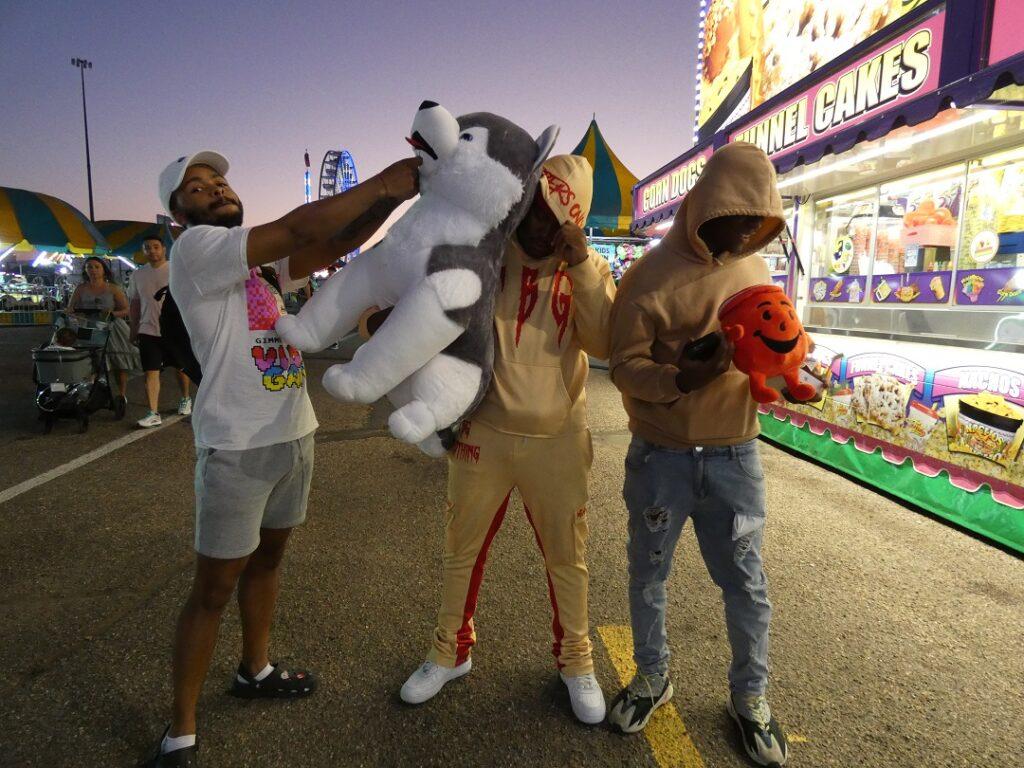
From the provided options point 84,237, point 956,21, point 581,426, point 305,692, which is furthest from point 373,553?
point 84,237

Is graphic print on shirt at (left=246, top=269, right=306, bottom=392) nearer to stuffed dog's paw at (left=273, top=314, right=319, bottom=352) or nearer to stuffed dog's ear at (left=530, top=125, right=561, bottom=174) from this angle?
stuffed dog's paw at (left=273, top=314, right=319, bottom=352)

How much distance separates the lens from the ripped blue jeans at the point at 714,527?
1803 millimetres

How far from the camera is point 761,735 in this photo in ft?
5.98

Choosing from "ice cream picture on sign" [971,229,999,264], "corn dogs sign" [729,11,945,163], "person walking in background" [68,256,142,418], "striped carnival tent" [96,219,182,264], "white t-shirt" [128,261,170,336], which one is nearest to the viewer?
"corn dogs sign" [729,11,945,163]

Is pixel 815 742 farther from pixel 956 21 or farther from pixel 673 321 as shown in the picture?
pixel 956 21

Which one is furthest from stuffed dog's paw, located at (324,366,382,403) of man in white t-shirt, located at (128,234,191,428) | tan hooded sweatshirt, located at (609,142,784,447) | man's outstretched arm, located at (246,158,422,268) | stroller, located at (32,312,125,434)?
stroller, located at (32,312,125,434)

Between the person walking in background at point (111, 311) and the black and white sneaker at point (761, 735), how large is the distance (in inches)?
274

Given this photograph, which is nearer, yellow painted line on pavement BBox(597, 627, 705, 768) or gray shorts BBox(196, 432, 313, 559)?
gray shorts BBox(196, 432, 313, 559)

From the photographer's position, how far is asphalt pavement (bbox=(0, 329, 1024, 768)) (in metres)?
1.88

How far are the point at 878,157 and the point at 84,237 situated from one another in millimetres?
16754

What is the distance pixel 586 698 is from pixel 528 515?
67 centimetres

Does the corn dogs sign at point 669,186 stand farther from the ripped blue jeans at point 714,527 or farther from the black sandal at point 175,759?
the black sandal at point 175,759

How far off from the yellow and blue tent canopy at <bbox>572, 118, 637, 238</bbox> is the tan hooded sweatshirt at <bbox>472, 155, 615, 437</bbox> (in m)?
9.99

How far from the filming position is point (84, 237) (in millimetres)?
14156
